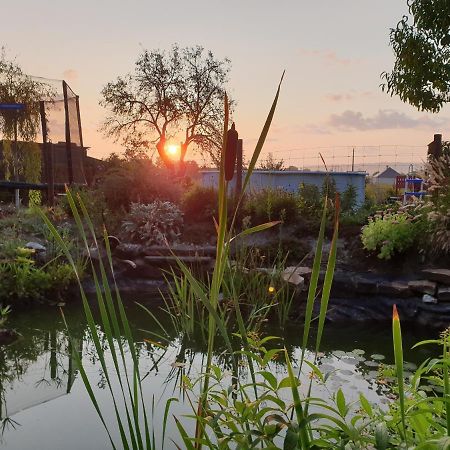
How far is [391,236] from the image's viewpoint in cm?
689

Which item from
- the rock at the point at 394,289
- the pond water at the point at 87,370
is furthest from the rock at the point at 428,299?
the pond water at the point at 87,370

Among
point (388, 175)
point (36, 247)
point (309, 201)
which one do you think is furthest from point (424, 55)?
point (388, 175)

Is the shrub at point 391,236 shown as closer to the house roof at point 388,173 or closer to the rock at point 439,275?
the rock at point 439,275

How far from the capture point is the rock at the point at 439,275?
596 centimetres

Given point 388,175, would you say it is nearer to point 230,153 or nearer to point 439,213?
point 439,213

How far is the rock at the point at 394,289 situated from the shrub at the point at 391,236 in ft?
1.81

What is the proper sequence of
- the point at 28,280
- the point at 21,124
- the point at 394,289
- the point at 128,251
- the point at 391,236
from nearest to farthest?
the point at 28,280 < the point at 394,289 < the point at 391,236 < the point at 128,251 < the point at 21,124

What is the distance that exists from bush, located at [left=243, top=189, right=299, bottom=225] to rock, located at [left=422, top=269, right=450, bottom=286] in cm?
291

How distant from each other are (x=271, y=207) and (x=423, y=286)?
3383 millimetres

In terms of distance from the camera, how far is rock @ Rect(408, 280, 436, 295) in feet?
19.4

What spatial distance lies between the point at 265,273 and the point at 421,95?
6.55 m

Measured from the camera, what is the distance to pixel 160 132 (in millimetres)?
21953

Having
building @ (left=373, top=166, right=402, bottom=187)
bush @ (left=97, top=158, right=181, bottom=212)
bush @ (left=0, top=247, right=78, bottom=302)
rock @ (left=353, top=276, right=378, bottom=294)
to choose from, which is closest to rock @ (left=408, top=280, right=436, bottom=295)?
rock @ (left=353, top=276, right=378, bottom=294)

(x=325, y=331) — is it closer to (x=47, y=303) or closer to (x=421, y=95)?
(x=47, y=303)
